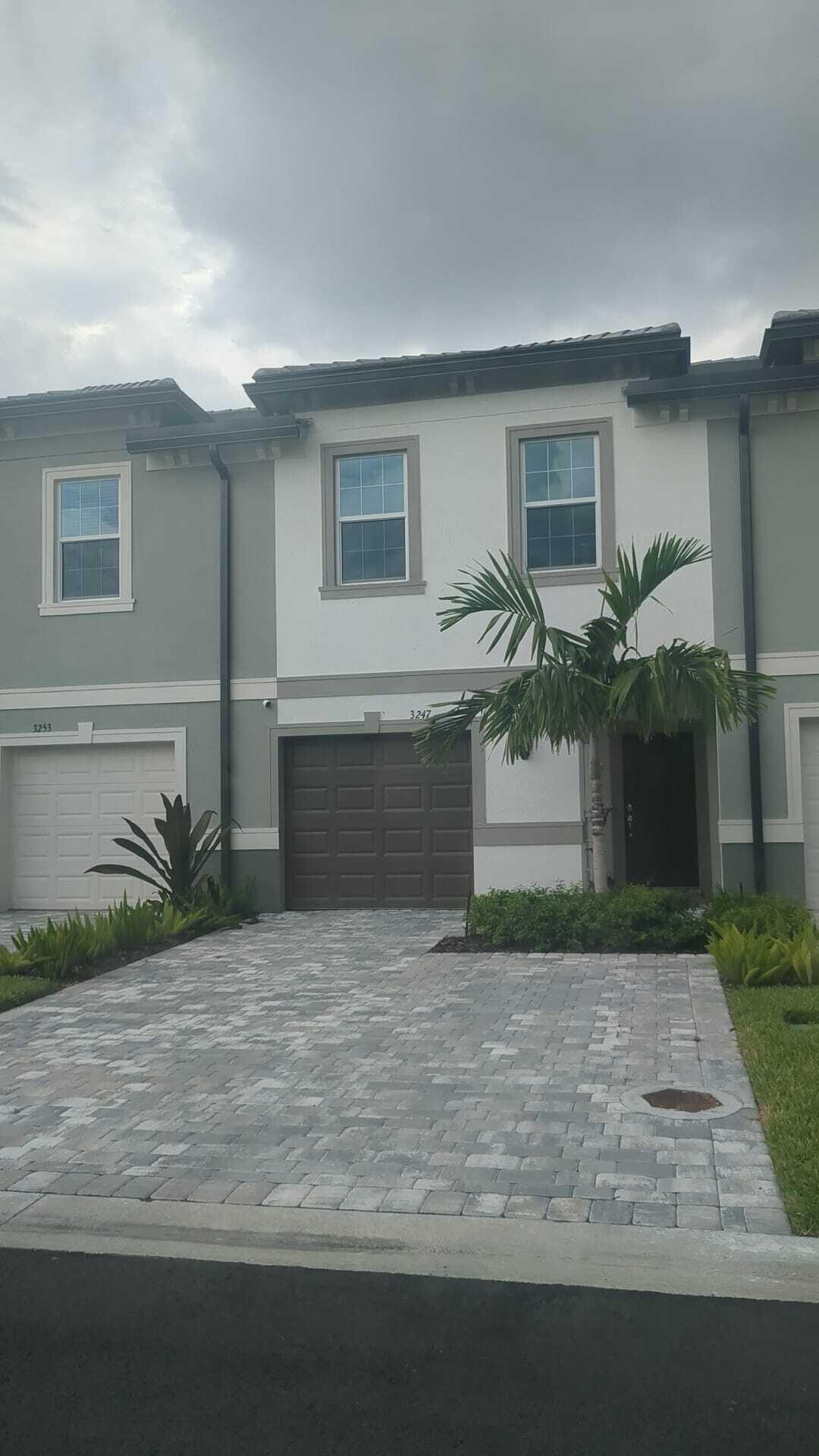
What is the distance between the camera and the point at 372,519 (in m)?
14.3

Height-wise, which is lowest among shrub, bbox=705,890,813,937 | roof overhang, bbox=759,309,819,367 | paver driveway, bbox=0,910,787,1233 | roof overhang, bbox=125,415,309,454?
paver driveway, bbox=0,910,787,1233

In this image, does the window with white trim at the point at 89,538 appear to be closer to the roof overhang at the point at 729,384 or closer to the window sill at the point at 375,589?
the window sill at the point at 375,589

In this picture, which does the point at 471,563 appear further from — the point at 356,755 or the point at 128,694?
the point at 128,694

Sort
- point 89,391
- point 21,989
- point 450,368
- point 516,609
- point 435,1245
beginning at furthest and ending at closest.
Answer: point 89,391
point 450,368
point 516,609
point 21,989
point 435,1245

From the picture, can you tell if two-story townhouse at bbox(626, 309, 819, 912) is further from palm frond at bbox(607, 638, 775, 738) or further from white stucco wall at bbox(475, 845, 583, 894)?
palm frond at bbox(607, 638, 775, 738)

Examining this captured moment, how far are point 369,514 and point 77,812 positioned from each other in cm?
535

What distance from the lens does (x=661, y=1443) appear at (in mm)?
3031

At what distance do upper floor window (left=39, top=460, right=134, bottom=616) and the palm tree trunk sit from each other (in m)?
6.58

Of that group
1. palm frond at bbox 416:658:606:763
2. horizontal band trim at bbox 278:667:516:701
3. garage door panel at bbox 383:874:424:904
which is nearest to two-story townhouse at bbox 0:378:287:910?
horizontal band trim at bbox 278:667:516:701

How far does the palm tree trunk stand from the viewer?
456 inches

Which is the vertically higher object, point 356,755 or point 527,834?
point 356,755

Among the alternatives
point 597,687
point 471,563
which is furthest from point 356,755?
point 597,687

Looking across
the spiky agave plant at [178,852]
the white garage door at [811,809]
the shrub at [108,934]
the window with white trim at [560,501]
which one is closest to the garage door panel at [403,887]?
the shrub at [108,934]

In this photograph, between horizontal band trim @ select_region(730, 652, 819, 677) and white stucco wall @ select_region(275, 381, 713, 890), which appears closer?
horizontal band trim @ select_region(730, 652, 819, 677)
